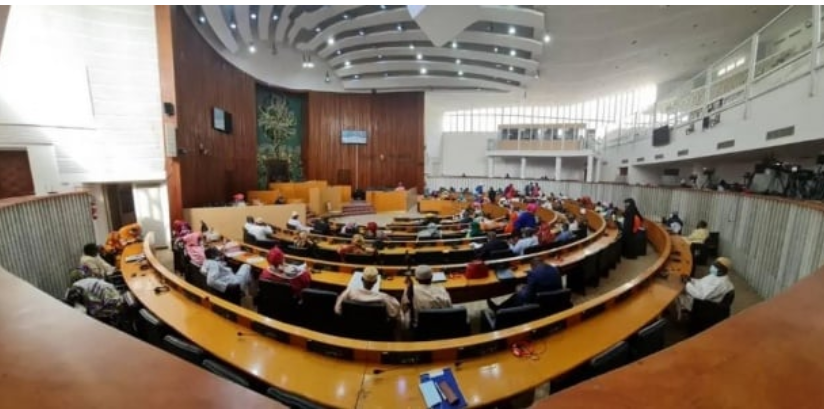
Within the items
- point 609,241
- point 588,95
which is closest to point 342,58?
point 609,241

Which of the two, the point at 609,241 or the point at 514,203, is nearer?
the point at 609,241

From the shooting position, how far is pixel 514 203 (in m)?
13.1

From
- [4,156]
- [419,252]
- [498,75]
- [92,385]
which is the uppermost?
[498,75]

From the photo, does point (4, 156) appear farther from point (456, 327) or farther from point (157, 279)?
point (456, 327)

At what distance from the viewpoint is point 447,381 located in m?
2.10

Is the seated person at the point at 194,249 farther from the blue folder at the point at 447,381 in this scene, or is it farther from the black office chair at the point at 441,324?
the blue folder at the point at 447,381

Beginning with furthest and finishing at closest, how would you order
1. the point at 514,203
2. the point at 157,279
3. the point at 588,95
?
1. the point at 588,95
2. the point at 514,203
3. the point at 157,279

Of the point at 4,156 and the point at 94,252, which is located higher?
the point at 4,156

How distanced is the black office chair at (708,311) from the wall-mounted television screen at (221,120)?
12.9m

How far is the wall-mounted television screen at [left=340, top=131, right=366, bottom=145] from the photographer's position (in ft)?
60.2

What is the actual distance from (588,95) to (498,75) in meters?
8.20

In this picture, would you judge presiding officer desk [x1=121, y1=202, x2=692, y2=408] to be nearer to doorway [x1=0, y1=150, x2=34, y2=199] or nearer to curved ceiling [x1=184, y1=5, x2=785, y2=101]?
doorway [x1=0, y1=150, x2=34, y2=199]

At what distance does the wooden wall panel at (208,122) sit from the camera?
29.4ft

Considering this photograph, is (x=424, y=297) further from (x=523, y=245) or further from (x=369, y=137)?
(x=369, y=137)
